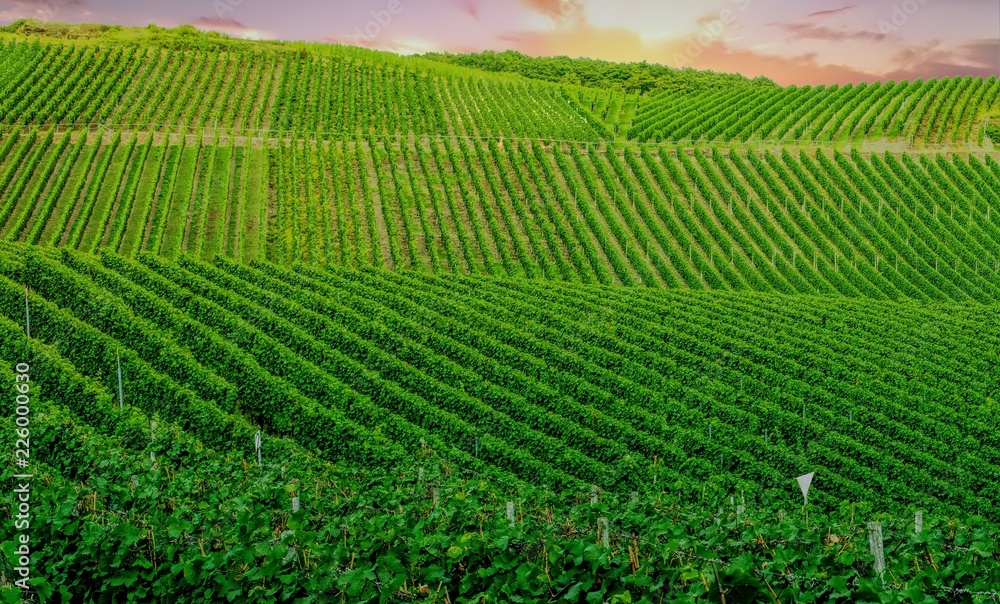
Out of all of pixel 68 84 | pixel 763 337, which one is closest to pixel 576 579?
pixel 763 337

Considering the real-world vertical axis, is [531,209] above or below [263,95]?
below

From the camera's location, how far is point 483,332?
26.7 metres

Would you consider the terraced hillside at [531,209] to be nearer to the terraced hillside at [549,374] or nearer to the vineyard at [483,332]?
the vineyard at [483,332]

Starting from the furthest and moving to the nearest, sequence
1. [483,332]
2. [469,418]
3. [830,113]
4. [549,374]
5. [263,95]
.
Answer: [830,113] < [263,95] < [483,332] < [549,374] < [469,418]

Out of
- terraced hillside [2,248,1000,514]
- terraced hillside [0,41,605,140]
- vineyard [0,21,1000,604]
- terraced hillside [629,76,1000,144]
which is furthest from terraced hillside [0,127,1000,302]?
terraced hillside [2,248,1000,514]

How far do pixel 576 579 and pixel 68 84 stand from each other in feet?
225

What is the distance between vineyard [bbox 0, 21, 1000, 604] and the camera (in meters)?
8.23

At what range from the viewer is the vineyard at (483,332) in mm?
8234

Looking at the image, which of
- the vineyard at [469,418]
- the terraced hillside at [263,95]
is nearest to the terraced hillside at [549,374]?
the vineyard at [469,418]

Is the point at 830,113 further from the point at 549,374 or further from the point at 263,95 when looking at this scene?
the point at 549,374

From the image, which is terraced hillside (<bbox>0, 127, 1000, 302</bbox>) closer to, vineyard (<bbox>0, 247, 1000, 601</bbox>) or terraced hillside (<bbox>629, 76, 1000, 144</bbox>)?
terraced hillside (<bbox>629, 76, 1000, 144</bbox>)

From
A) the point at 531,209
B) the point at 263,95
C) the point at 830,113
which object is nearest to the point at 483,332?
the point at 531,209

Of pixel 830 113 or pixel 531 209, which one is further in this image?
pixel 830 113

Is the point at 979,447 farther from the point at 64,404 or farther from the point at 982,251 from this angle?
the point at 982,251
